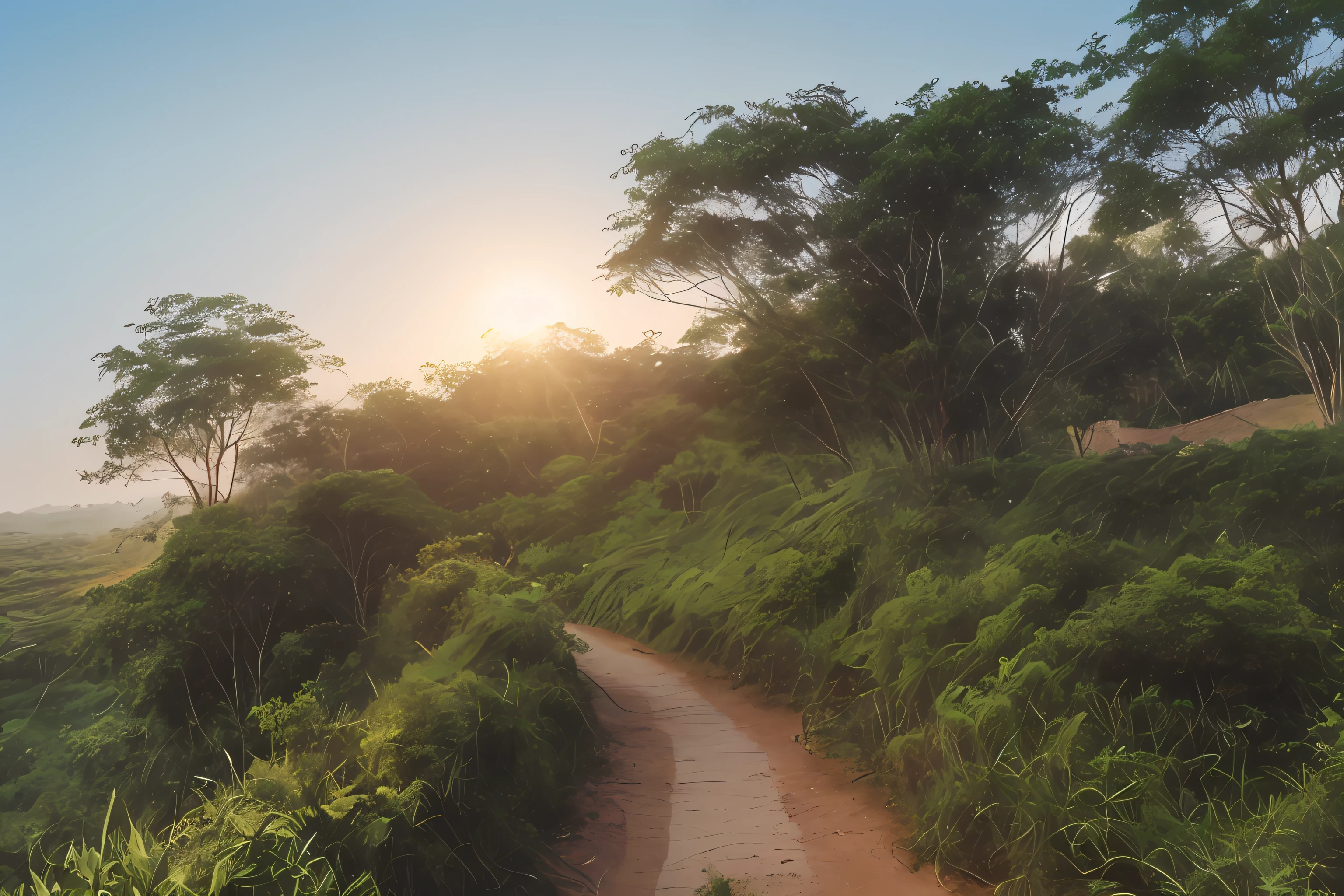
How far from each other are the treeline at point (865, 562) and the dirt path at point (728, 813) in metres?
0.35

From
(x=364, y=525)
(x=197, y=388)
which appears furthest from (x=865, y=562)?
(x=197, y=388)

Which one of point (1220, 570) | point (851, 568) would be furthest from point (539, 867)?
point (851, 568)

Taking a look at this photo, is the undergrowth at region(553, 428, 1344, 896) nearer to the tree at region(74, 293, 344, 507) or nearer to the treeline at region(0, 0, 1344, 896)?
the treeline at region(0, 0, 1344, 896)

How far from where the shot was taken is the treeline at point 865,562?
535cm

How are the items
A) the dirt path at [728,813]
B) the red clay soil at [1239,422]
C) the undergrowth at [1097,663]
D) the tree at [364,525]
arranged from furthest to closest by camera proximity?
the red clay soil at [1239,422] → the tree at [364,525] → the dirt path at [728,813] → the undergrowth at [1097,663]

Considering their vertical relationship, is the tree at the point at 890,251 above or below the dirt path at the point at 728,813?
above

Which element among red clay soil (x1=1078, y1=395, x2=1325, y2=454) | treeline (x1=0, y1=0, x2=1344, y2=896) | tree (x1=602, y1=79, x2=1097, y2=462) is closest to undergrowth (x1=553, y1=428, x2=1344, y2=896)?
treeline (x1=0, y1=0, x2=1344, y2=896)

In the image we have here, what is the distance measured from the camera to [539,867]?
19.8 ft

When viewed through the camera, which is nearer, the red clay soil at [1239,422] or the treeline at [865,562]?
the treeline at [865,562]

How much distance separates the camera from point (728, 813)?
7.05 m

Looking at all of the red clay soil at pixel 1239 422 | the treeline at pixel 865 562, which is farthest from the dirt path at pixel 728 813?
the red clay soil at pixel 1239 422

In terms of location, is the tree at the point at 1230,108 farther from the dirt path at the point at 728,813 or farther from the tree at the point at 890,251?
the dirt path at the point at 728,813

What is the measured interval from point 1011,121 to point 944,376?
442 cm

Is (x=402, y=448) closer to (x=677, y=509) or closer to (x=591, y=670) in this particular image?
(x=677, y=509)
